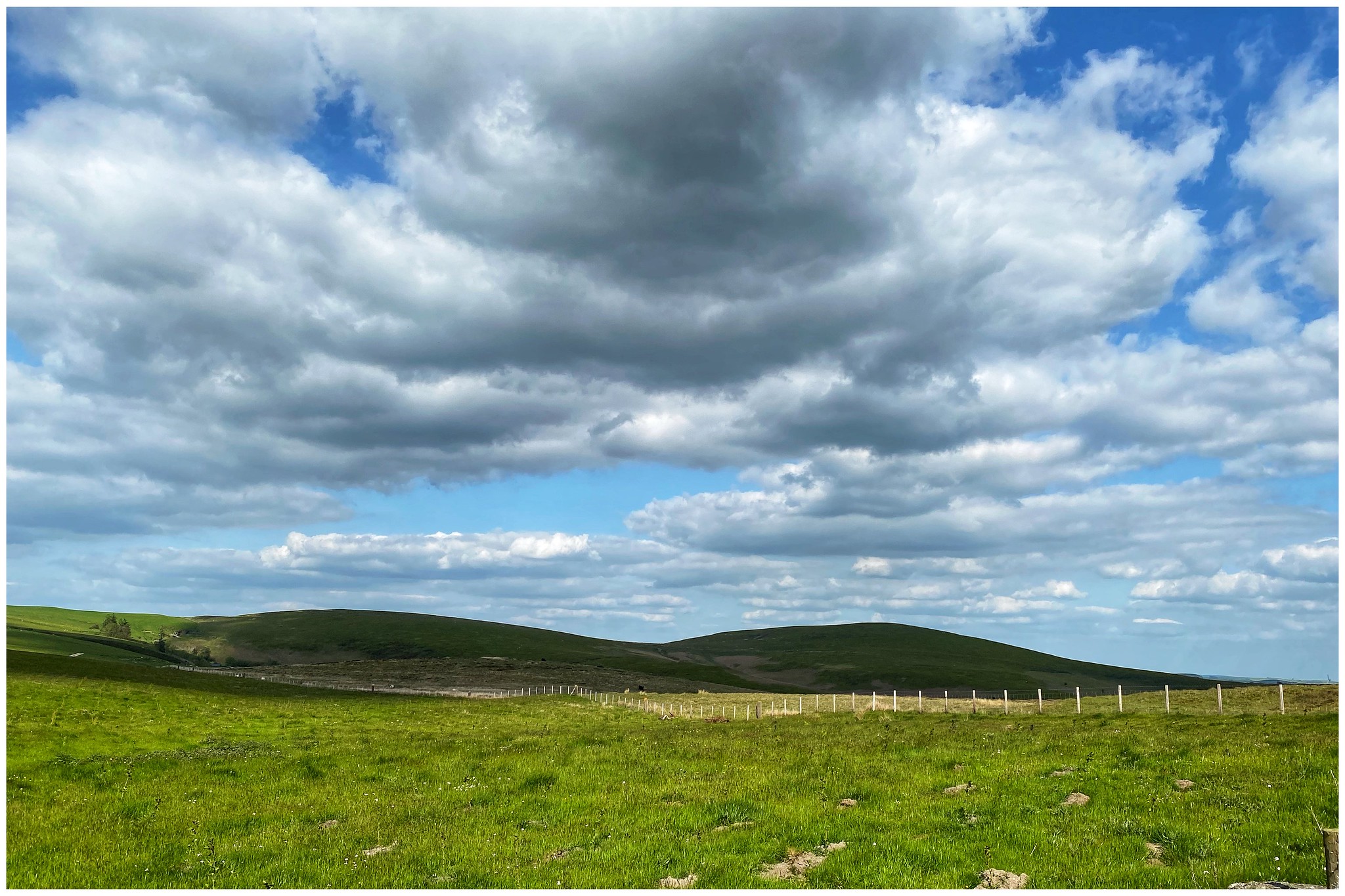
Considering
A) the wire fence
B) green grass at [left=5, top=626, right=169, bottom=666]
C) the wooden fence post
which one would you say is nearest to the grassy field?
the wooden fence post

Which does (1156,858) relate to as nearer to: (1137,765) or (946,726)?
(1137,765)

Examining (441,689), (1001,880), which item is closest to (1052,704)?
(1001,880)

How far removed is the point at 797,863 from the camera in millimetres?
16781

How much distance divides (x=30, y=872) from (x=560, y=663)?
7128 inches

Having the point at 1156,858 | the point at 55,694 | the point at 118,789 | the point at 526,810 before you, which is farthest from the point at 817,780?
the point at 55,694

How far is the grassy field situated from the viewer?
16312 millimetres

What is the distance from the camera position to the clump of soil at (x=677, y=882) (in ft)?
51.3

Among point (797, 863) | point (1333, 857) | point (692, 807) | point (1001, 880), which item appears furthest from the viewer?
point (692, 807)

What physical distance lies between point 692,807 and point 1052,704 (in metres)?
53.4

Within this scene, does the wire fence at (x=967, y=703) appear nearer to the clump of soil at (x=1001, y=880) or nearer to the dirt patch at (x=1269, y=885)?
the dirt patch at (x=1269, y=885)

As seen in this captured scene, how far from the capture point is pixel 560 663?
193 meters

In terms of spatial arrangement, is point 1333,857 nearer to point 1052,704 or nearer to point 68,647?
point 1052,704

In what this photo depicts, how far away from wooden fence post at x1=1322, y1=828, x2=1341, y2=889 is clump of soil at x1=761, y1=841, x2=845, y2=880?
8.53 m

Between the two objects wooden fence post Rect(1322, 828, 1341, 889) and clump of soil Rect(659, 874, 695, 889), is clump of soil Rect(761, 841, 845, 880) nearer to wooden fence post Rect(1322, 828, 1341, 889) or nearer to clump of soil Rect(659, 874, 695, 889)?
clump of soil Rect(659, 874, 695, 889)
